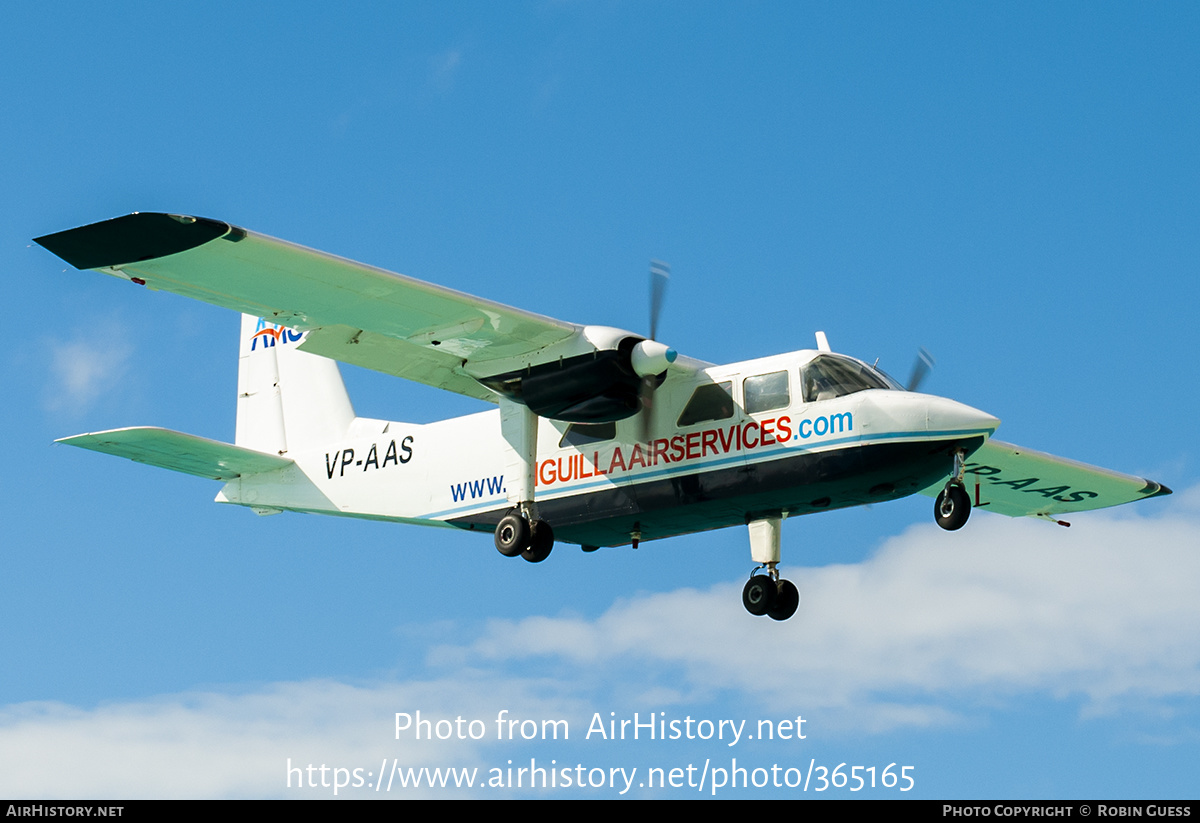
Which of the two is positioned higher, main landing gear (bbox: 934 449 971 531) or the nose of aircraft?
the nose of aircraft

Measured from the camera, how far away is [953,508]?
1989cm

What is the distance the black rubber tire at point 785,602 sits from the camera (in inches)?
872

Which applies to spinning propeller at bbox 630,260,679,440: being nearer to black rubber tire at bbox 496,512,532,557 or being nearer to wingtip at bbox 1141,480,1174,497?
black rubber tire at bbox 496,512,532,557

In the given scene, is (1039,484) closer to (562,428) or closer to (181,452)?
(562,428)

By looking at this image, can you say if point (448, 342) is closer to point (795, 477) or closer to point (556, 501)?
point (556, 501)

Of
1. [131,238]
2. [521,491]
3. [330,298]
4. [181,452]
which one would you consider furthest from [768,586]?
[131,238]

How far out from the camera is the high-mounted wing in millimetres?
17922

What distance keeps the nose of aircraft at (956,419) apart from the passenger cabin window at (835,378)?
32.2 inches

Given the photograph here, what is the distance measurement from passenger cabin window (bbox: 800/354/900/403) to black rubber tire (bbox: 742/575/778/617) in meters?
2.98

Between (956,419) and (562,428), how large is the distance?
5.42 metres

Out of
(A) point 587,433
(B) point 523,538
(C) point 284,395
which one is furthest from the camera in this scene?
(C) point 284,395

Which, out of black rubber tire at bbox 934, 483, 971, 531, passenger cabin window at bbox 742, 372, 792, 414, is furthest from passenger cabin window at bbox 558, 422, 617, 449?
black rubber tire at bbox 934, 483, 971, 531

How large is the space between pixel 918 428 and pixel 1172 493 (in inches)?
304
